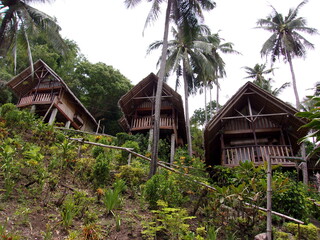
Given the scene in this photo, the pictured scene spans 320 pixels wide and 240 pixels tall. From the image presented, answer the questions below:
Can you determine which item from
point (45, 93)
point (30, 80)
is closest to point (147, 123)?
point (45, 93)

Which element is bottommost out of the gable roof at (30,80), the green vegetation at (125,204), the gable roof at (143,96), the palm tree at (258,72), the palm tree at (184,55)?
the green vegetation at (125,204)

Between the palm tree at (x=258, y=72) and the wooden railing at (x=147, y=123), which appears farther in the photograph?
the palm tree at (x=258, y=72)

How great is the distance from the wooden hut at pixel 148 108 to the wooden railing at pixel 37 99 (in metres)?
5.68

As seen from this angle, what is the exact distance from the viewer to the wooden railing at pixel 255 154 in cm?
1020

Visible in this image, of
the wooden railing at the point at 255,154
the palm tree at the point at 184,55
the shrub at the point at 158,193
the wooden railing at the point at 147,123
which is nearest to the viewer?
the shrub at the point at 158,193

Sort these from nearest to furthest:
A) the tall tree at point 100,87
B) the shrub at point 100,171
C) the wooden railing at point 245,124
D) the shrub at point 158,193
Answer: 1. the shrub at point 158,193
2. the shrub at point 100,171
3. the wooden railing at point 245,124
4. the tall tree at point 100,87

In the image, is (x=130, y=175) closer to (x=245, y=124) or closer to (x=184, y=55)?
(x=245, y=124)

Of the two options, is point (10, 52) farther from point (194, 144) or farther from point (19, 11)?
point (194, 144)

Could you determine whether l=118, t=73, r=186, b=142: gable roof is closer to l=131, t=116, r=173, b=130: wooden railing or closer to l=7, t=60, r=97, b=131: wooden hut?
l=131, t=116, r=173, b=130: wooden railing

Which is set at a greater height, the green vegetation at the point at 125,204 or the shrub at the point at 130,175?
the shrub at the point at 130,175

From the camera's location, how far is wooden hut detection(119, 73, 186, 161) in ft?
50.9

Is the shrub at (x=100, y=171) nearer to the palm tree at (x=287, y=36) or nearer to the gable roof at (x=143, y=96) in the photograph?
the gable roof at (x=143, y=96)

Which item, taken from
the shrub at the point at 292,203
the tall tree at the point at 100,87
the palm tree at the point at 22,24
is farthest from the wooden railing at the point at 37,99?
the shrub at the point at 292,203

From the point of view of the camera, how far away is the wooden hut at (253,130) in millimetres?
10406
